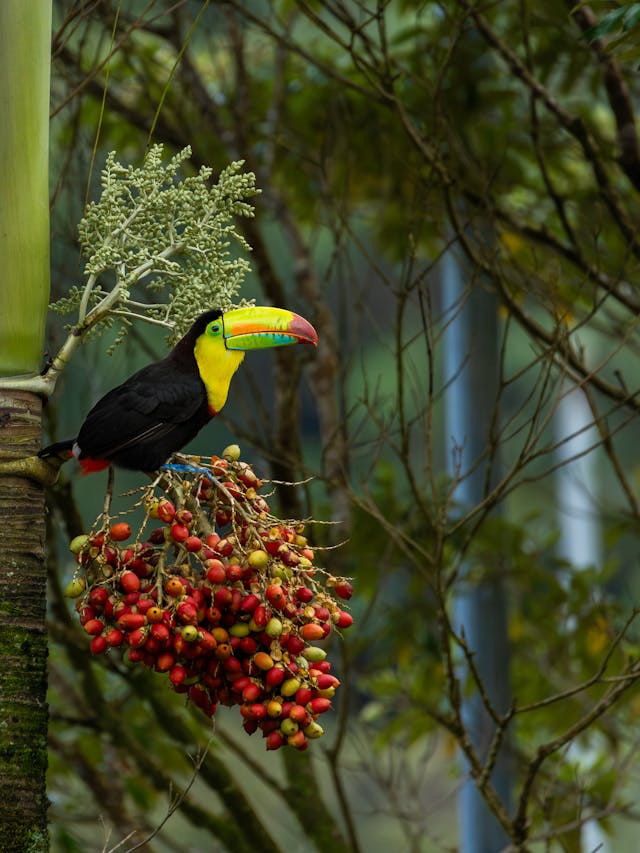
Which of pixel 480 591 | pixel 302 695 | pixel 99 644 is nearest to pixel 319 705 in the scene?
pixel 302 695

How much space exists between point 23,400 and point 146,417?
0.52 ft

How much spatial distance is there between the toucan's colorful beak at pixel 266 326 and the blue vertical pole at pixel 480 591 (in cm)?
177

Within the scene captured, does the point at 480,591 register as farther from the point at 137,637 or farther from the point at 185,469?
the point at 137,637

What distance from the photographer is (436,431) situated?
12227 mm

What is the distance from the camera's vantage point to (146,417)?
1358 millimetres

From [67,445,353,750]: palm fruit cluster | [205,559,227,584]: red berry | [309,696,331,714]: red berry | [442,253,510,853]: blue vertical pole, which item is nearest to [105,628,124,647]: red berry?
[67,445,353,750]: palm fruit cluster

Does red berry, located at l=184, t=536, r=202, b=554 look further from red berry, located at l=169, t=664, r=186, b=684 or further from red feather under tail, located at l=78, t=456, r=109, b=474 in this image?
red feather under tail, located at l=78, t=456, r=109, b=474

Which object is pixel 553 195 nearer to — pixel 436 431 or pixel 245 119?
pixel 245 119

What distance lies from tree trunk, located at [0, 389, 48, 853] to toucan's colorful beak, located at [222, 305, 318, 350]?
0.78ft

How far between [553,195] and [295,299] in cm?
104

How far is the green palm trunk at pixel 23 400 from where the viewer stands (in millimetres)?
1213

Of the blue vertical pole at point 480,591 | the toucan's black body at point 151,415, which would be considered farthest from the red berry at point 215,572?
the blue vertical pole at point 480,591

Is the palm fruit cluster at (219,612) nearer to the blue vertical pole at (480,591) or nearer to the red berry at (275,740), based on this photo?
the red berry at (275,740)

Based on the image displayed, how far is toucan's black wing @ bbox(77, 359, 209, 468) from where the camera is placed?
1336 mm
